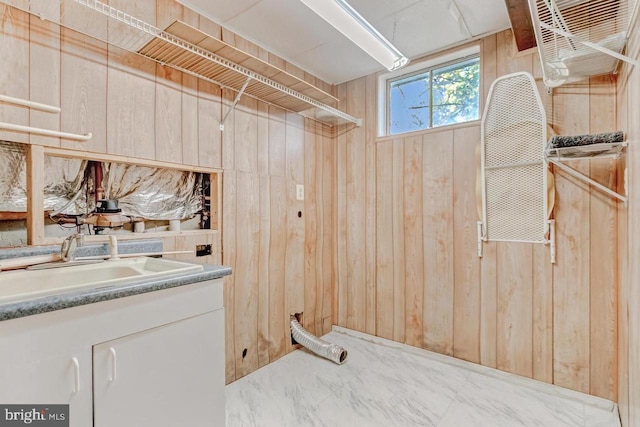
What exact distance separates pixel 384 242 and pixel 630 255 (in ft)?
5.10

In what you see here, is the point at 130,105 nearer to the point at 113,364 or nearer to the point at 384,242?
the point at 113,364

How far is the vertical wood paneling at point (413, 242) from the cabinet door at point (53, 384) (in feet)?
7.07

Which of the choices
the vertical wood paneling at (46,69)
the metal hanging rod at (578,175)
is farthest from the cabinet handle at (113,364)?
the metal hanging rod at (578,175)

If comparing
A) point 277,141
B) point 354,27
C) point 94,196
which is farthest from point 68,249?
point 354,27

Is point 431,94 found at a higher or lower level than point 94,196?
higher

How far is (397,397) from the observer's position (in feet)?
6.48

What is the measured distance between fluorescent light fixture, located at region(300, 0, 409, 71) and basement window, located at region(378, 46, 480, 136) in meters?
0.62

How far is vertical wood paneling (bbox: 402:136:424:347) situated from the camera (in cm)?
254

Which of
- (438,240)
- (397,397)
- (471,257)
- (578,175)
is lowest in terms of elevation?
(397,397)

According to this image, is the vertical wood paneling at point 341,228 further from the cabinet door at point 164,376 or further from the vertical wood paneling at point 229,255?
the cabinet door at point 164,376

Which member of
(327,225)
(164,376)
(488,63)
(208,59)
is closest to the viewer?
(164,376)

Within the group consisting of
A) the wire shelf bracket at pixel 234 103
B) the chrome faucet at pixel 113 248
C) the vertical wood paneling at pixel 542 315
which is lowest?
the vertical wood paneling at pixel 542 315

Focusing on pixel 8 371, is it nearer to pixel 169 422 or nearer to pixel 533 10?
pixel 169 422

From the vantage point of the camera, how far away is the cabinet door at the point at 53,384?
888 millimetres
